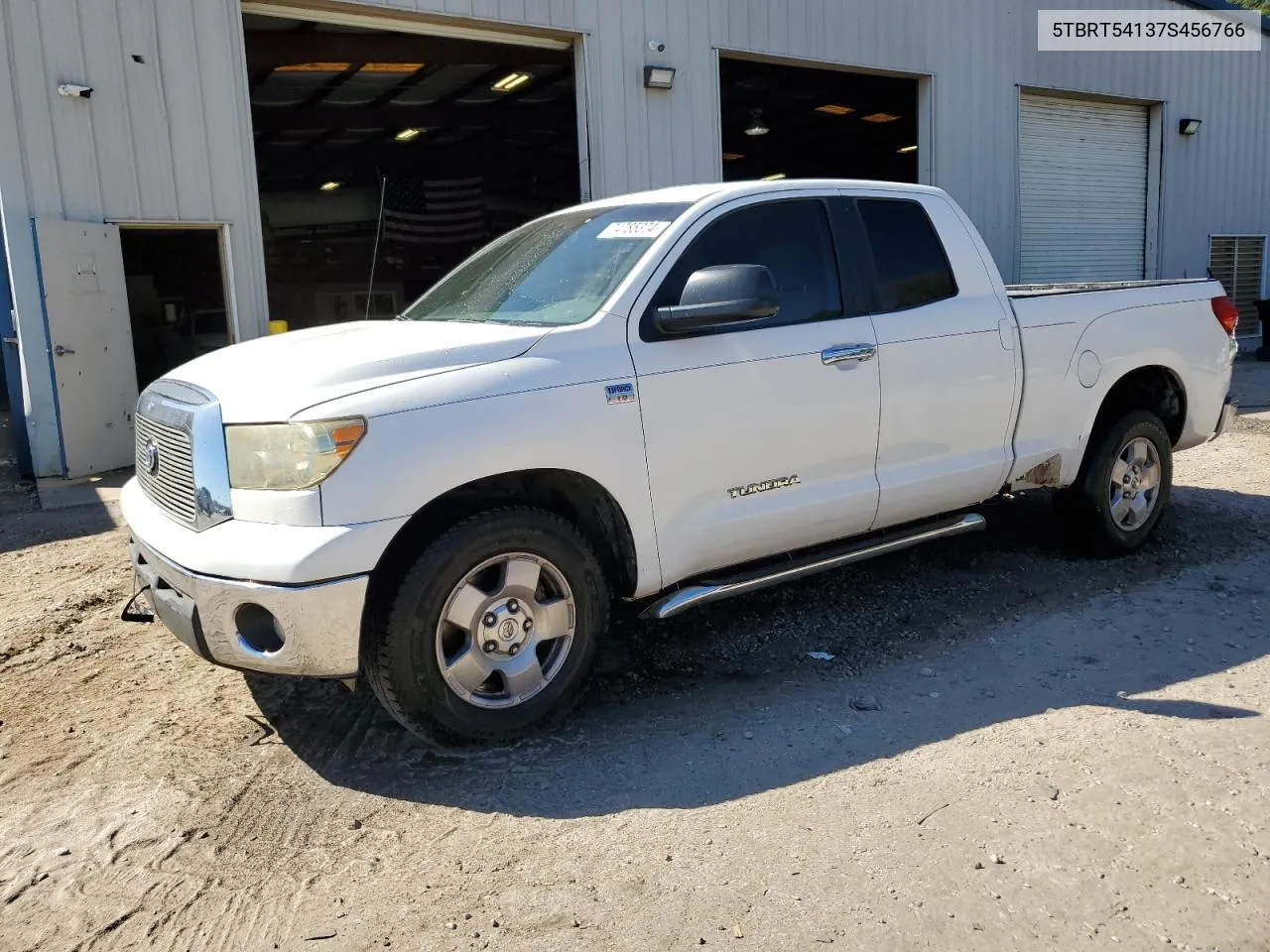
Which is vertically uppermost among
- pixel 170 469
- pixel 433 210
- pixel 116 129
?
pixel 433 210

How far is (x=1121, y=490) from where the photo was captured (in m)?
5.72

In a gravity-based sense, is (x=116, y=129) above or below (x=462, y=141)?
below

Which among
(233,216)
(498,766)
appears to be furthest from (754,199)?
(233,216)

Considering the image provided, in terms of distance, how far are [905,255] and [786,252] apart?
705 mm

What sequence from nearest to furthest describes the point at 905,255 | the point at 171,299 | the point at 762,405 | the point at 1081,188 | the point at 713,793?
the point at 713,793 → the point at 762,405 → the point at 905,255 → the point at 171,299 → the point at 1081,188

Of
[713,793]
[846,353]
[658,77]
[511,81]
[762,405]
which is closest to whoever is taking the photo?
[713,793]

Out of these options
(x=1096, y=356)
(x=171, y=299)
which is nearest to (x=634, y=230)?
(x=1096, y=356)

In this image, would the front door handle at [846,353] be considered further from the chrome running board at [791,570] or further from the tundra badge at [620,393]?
the tundra badge at [620,393]

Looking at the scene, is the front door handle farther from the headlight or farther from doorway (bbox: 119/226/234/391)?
doorway (bbox: 119/226/234/391)

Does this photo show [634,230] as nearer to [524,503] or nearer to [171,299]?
[524,503]

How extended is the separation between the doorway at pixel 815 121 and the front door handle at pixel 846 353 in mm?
8746

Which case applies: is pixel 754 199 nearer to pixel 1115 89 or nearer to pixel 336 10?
pixel 336 10

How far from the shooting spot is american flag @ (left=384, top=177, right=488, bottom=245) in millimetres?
19266

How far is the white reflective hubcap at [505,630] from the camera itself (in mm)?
3588
